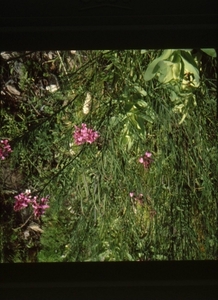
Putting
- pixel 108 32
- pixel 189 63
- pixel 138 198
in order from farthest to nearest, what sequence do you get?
pixel 138 198
pixel 189 63
pixel 108 32

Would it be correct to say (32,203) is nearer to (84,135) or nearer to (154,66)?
(84,135)

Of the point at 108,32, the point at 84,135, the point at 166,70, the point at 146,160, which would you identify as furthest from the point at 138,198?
the point at 108,32

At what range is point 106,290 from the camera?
54.8 inches

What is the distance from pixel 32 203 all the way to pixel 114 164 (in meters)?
0.27

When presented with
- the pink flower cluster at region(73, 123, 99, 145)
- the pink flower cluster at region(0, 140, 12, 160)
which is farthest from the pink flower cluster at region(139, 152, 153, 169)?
the pink flower cluster at region(0, 140, 12, 160)

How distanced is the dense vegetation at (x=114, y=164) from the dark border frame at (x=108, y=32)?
33 cm

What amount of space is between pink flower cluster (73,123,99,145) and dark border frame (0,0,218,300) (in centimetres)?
45

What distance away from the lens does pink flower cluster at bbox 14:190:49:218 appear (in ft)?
5.83

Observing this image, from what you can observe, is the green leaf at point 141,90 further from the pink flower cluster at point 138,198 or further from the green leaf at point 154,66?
the pink flower cluster at point 138,198

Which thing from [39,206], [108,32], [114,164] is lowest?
[39,206]

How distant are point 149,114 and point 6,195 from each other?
1.60ft

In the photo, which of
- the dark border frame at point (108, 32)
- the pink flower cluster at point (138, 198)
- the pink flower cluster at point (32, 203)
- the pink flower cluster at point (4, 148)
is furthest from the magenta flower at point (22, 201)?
the dark border frame at point (108, 32)

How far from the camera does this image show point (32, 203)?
1798mm

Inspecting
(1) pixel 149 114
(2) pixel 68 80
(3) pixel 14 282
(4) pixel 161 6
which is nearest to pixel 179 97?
(1) pixel 149 114
